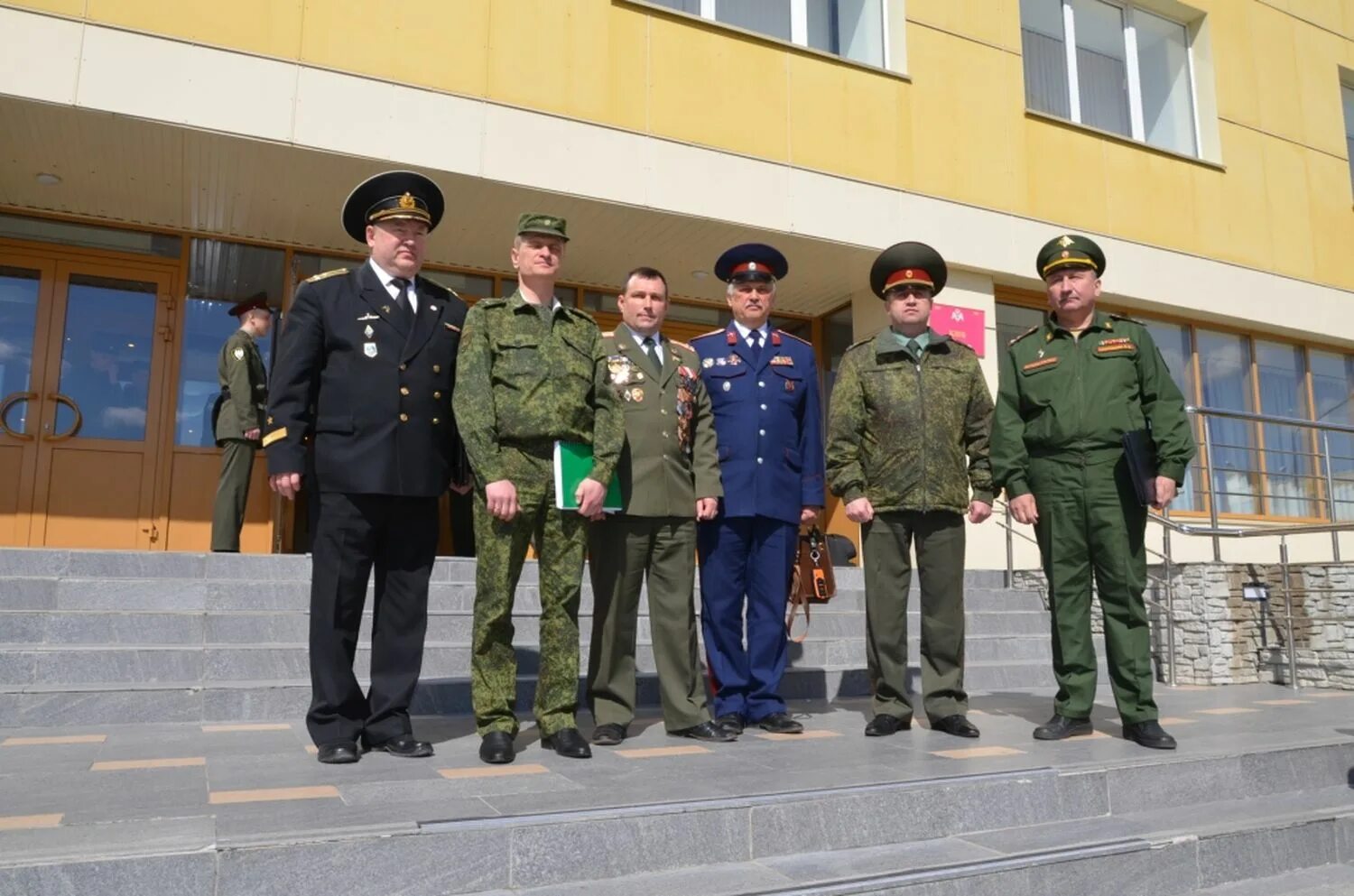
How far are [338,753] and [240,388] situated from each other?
14.4 feet

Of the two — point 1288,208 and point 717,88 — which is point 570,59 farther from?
point 1288,208

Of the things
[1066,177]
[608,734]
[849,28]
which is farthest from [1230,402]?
[608,734]

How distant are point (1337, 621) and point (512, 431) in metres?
6.05

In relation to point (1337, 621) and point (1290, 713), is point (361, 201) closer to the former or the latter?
point (1290, 713)

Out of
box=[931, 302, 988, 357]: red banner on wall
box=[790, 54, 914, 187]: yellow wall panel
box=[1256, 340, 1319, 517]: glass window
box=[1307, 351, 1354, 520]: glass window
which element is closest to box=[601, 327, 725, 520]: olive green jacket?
box=[790, 54, 914, 187]: yellow wall panel

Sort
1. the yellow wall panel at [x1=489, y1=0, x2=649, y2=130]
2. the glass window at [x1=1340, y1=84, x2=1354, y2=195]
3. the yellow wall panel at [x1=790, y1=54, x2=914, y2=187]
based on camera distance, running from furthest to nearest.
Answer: the glass window at [x1=1340, y1=84, x2=1354, y2=195], the yellow wall panel at [x1=790, y1=54, x2=914, y2=187], the yellow wall panel at [x1=489, y1=0, x2=649, y2=130]

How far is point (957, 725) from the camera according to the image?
4352 mm

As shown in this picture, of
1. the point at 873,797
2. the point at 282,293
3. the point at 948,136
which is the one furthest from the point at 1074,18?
the point at 873,797

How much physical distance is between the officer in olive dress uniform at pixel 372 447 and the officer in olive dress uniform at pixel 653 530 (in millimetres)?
731

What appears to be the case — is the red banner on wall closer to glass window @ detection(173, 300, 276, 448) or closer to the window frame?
the window frame

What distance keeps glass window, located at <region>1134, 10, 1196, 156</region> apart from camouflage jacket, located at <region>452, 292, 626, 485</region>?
9.33 meters

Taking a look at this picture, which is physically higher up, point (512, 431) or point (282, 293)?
point (282, 293)

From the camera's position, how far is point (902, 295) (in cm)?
451

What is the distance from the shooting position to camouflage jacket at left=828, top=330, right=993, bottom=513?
4.41 metres
